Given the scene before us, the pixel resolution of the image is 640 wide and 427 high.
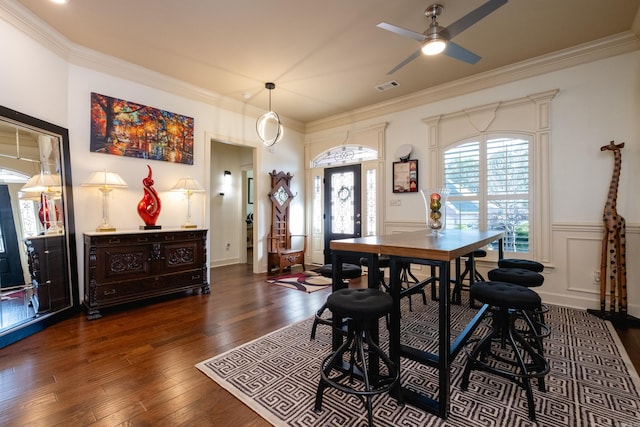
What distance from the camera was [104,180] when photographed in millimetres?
3309

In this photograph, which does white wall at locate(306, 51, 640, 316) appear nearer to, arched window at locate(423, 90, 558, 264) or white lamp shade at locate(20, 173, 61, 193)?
arched window at locate(423, 90, 558, 264)

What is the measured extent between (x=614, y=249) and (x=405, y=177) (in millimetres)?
2638

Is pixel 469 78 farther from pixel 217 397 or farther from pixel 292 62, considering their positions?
pixel 217 397

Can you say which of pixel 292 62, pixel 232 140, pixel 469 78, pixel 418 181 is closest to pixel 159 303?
pixel 232 140

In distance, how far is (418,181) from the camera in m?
4.68

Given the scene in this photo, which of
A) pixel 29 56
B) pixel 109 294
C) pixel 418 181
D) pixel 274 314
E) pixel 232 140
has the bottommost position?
pixel 274 314

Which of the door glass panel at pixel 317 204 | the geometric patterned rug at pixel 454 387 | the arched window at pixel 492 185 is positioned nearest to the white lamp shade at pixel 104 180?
the geometric patterned rug at pixel 454 387

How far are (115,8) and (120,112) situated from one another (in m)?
1.36

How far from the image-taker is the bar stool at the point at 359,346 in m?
1.53

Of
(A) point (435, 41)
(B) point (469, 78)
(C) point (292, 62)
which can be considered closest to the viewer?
(A) point (435, 41)

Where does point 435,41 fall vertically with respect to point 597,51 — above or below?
below

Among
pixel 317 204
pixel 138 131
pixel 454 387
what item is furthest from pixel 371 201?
pixel 138 131

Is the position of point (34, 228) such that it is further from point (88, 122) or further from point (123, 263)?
point (88, 122)

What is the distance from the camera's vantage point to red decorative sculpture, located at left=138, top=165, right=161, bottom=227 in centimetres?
379
